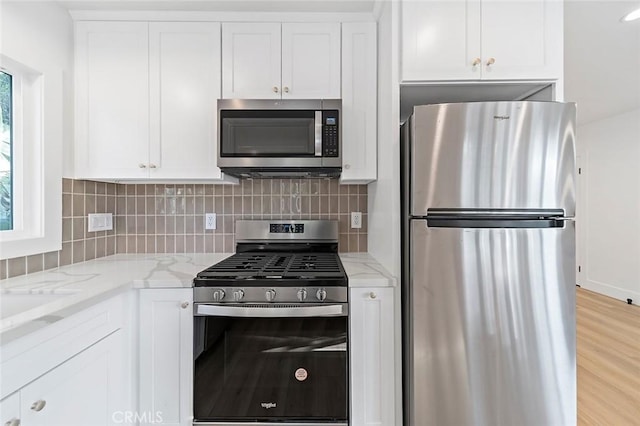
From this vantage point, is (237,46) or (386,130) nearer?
(386,130)

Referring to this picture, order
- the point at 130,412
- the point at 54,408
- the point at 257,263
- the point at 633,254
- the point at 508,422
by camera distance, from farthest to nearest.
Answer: the point at 633,254
the point at 257,263
the point at 130,412
the point at 508,422
the point at 54,408

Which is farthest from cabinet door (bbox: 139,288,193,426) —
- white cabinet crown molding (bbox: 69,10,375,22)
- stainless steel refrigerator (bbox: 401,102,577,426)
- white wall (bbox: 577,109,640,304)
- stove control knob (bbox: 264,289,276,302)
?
white wall (bbox: 577,109,640,304)

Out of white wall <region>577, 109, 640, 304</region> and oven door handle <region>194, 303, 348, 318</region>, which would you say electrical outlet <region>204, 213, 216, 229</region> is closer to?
oven door handle <region>194, 303, 348, 318</region>

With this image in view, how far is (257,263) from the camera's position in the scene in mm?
1806

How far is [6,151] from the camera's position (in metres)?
1.56

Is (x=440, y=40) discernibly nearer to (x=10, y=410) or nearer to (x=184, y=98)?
(x=184, y=98)

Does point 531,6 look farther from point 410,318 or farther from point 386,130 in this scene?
point 410,318

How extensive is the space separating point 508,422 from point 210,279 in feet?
4.76

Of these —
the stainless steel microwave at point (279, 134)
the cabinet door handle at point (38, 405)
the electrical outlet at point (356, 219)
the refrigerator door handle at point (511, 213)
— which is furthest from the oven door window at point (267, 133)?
the cabinet door handle at point (38, 405)

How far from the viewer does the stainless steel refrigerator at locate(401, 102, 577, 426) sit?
135 cm

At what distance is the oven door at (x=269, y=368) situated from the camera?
150 cm

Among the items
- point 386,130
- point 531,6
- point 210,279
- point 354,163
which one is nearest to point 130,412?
point 210,279

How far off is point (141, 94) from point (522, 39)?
2.06m

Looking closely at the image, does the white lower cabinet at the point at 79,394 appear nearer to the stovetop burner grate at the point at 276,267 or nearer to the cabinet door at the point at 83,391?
the cabinet door at the point at 83,391
